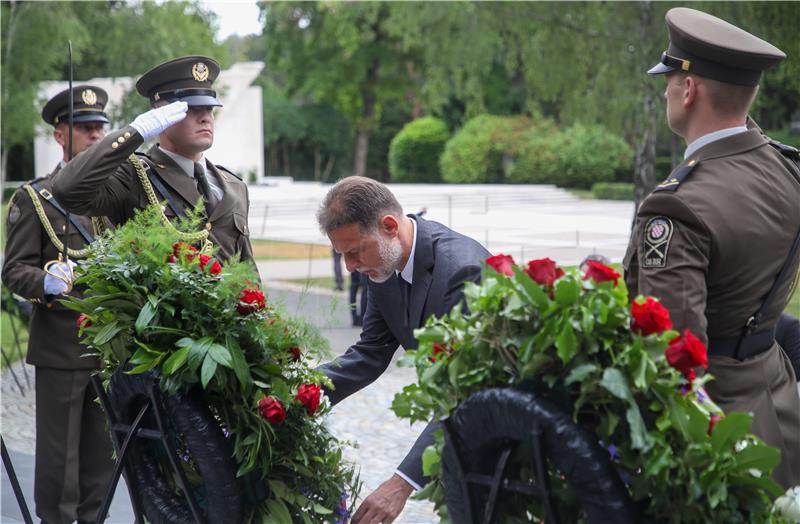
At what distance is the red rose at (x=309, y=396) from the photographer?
3095 millimetres

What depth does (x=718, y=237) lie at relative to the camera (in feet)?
8.75

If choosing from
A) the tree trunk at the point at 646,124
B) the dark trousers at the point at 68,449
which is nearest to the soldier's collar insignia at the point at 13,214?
the dark trousers at the point at 68,449

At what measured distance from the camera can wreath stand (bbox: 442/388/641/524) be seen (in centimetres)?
217

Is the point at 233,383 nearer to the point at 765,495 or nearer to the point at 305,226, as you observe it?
the point at 765,495

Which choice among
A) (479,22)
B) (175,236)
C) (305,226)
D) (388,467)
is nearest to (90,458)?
(388,467)

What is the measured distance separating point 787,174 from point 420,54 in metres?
41.1

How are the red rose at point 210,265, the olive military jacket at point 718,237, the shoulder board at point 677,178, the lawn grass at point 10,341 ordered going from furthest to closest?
1. the lawn grass at point 10,341
2. the red rose at point 210,265
3. the shoulder board at point 677,178
4. the olive military jacket at point 718,237

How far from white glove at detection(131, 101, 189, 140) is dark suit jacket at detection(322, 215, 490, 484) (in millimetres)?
1116

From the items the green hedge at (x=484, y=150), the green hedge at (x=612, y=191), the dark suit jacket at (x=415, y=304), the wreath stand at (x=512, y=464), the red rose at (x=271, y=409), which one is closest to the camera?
the wreath stand at (x=512, y=464)

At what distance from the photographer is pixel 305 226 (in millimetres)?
26188

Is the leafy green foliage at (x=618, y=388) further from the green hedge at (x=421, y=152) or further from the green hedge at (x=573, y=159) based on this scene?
the green hedge at (x=421, y=152)

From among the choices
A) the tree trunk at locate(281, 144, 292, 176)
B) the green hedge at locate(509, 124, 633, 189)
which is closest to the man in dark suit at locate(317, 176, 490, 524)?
the green hedge at locate(509, 124, 633, 189)

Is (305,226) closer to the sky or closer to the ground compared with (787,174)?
closer to the ground

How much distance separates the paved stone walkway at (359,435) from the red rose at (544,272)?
8.96 ft
